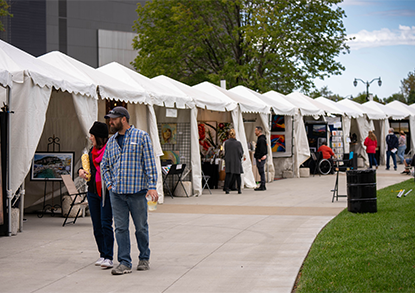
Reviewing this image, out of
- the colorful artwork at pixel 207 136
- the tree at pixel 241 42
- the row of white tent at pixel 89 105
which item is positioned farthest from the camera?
the tree at pixel 241 42

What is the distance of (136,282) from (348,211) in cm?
623

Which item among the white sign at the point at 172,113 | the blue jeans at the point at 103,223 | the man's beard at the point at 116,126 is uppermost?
the white sign at the point at 172,113

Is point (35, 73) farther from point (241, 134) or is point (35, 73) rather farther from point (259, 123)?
point (259, 123)

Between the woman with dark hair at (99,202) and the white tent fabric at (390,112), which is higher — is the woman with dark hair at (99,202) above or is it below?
below

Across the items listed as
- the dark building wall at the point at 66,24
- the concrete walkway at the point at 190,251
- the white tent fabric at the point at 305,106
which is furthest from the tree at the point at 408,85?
the concrete walkway at the point at 190,251

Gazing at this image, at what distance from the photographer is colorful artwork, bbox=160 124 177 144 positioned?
15961 mm

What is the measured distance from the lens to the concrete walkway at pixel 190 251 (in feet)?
19.5

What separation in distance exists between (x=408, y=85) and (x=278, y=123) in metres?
73.0

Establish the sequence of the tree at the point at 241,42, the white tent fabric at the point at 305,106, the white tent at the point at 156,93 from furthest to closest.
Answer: the tree at the point at 241,42, the white tent fabric at the point at 305,106, the white tent at the point at 156,93

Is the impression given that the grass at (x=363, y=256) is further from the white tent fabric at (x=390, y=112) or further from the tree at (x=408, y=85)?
the tree at (x=408, y=85)

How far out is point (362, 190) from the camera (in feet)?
34.6

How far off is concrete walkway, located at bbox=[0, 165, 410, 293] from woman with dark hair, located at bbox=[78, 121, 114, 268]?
0.25 metres

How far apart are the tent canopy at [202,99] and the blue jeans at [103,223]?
8.65 metres

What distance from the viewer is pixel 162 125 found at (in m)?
16.2
